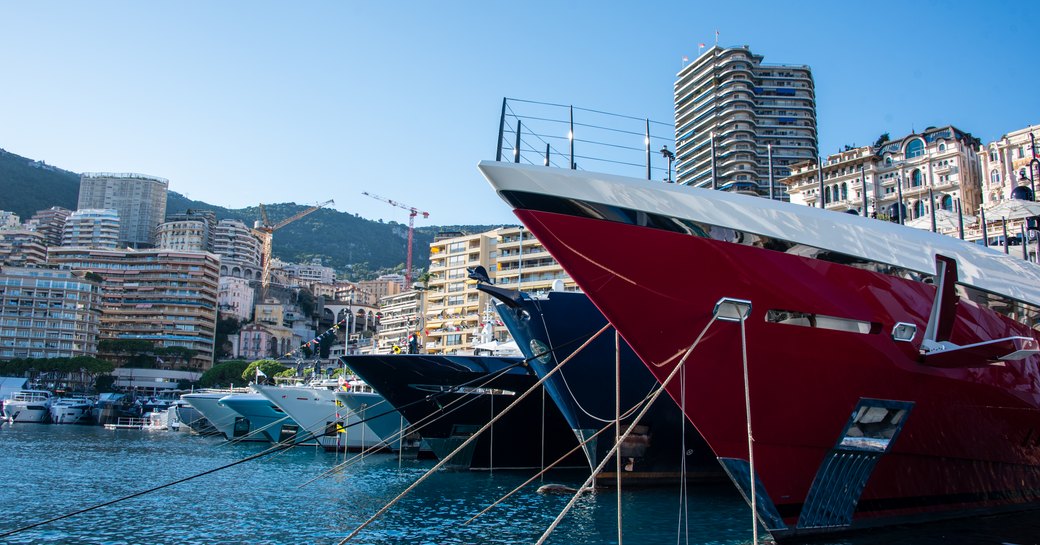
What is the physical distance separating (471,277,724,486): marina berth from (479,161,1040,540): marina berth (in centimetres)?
805

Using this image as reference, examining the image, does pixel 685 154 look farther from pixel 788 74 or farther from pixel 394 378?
pixel 394 378

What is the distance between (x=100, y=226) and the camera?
159000mm

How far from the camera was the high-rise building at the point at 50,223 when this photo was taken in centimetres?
16325

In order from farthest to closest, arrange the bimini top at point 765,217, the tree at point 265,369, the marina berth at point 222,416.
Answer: the tree at point 265,369 → the marina berth at point 222,416 → the bimini top at point 765,217

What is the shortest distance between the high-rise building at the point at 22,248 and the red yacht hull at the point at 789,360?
14589 cm

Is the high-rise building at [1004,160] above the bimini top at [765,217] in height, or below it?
above

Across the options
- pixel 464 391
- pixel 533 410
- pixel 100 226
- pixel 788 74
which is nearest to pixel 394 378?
pixel 464 391

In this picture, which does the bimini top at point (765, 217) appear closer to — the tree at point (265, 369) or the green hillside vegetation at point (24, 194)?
the tree at point (265, 369)

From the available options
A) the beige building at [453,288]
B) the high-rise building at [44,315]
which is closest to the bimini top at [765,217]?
the beige building at [453,288]

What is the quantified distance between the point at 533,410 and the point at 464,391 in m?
2.62

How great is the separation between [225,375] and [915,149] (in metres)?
82.0

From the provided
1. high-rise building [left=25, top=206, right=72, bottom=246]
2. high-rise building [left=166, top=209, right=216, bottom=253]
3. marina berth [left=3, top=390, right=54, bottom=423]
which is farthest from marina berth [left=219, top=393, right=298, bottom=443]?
high-rise building [left=25, top=206, right=72, bottom=246]

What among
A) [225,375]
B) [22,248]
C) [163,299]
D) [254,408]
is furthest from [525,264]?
[22,248]

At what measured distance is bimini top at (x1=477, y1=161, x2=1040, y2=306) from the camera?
10.0 meters
